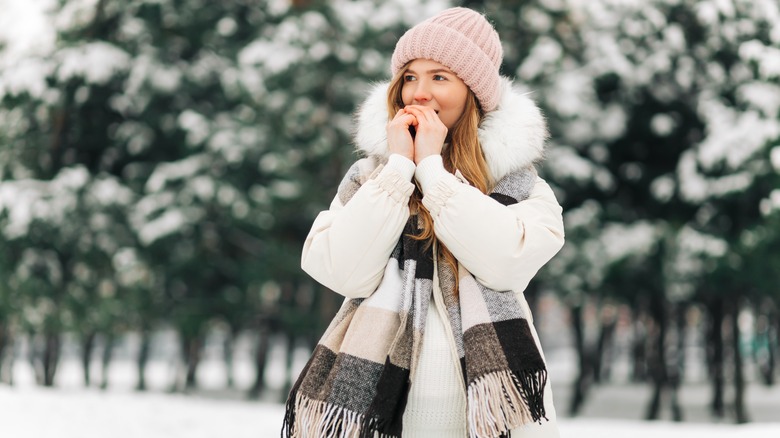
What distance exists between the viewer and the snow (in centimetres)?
894

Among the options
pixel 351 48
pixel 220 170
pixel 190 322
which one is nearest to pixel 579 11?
pixel 351 48

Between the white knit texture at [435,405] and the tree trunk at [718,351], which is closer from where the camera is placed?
the white knit texture at [435,405]

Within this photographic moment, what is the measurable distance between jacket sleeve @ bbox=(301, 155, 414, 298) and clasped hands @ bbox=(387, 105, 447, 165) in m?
0.06

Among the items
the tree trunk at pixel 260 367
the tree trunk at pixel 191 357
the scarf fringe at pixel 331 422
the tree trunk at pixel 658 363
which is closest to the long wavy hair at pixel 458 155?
the scarf fringe at pixel 331 422

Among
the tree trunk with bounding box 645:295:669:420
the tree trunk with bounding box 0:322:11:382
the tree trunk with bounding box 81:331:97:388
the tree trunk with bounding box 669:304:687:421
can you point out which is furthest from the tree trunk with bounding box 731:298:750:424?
the tree trunk with bounding box 0:322:11:382

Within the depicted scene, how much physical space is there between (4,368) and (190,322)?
290 inches

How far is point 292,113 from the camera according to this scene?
15.1 meters

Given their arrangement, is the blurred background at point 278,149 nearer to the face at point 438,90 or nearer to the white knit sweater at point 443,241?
the face at point 438,90

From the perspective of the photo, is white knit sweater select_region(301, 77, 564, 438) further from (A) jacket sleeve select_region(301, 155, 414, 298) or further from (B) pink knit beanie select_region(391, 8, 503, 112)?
(B) pink knit beanie select_region(391, 8, 503, 112)

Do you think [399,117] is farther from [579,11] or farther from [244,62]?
[579,11]

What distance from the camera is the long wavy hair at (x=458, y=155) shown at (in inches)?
90.7

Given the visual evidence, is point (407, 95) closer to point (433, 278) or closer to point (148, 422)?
point (433, 278)

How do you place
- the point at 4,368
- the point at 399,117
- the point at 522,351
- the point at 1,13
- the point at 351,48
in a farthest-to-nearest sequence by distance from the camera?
the point at 4,368, the point at 1,13, the point at 351,48, the point at 399,117, the point at 522,351

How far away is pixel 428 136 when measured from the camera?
2.28 meters
